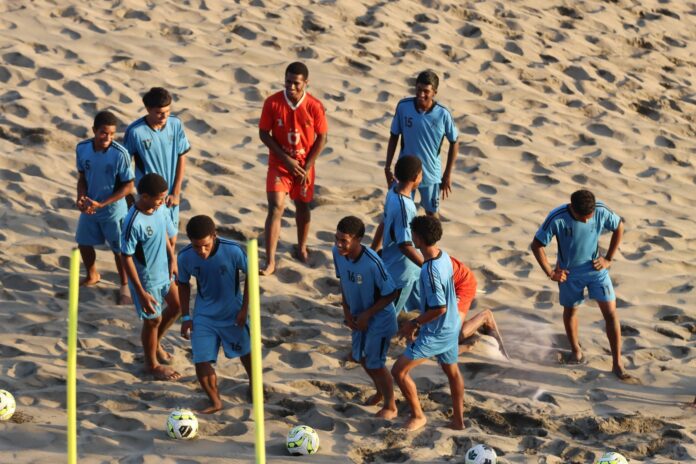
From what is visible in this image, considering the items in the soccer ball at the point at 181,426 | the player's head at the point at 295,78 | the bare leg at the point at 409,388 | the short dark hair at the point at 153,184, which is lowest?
the soccer ball at the point at 181,426

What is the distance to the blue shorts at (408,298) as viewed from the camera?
316 inches

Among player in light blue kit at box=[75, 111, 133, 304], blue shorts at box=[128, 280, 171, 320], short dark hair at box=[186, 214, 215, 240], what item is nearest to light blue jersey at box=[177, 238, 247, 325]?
short dark hair at box=[186, 214, 215, 240]

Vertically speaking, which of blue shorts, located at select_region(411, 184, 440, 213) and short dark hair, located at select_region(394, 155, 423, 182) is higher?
short dark hair, located at select_region(394, 155, 423, 182)

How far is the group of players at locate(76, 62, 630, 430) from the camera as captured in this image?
23.3 feet

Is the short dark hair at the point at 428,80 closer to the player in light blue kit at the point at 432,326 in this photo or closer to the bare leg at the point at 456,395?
the player in light blue kit at the point at 432,326

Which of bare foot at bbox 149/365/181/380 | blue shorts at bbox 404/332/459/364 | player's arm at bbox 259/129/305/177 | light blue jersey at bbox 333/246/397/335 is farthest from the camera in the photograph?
player's arm at bbox 259/129/305/177

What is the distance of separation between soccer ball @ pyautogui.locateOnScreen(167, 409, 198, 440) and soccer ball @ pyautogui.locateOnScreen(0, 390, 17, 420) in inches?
34.9

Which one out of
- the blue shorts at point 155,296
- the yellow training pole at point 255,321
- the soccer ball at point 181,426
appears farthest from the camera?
the blue shorts at point 155,296

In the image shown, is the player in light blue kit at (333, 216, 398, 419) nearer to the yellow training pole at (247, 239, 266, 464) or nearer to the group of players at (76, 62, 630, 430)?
the group of players at (76, 62, 630, 430)

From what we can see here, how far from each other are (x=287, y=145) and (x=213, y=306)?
88.7 inches

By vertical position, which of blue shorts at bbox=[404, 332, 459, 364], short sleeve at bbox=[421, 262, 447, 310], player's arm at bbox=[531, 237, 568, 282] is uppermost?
short sleeve at bbox=[421, 262, 447, 310]

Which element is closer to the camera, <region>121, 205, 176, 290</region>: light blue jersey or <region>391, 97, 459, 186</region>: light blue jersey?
<region>121, 205, 176, 290</region>: light blue jersey

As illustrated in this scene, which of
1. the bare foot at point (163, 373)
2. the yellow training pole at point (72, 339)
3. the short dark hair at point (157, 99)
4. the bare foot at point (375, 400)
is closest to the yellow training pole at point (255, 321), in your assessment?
the yellow training pole at point (72, 339)

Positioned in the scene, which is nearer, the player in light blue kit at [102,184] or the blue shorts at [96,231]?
the player in light blue kit at [102,184]
